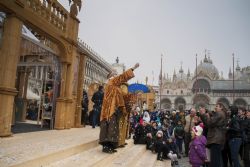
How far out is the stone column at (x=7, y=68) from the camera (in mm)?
5754

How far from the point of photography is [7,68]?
5895 millimetres

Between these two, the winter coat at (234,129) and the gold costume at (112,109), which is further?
the winter coat at (234,129)

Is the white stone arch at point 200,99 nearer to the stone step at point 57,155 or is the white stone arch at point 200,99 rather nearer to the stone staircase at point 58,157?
the stone staircase at point 58,157

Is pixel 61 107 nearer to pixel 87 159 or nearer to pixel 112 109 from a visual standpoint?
pixel 112 109

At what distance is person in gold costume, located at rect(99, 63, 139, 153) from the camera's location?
573cm

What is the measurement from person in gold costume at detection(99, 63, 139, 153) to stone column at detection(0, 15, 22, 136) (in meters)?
2.20

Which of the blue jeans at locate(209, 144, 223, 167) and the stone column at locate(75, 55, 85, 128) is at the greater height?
the stone column at locate(75, 55, 85, 128)

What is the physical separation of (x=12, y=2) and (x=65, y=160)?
393cm

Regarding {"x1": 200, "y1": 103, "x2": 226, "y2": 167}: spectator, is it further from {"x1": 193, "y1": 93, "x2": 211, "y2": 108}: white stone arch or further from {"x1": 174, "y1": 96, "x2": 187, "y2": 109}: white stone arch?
{"x1": 174, "y1": 96, "x2": 187, "y2": 109}: white stone arch

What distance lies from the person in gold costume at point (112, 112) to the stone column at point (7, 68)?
220cm

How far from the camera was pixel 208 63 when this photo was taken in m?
96.8

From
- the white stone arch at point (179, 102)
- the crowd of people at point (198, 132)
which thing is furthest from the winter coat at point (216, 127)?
the white stone arch at point (179, 102)

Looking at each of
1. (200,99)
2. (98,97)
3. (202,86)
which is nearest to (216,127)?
(98,97)

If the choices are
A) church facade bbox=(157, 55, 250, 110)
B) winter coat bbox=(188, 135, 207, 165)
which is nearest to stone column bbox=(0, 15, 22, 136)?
winter coat bbox=(188, 135, 207, 165)
